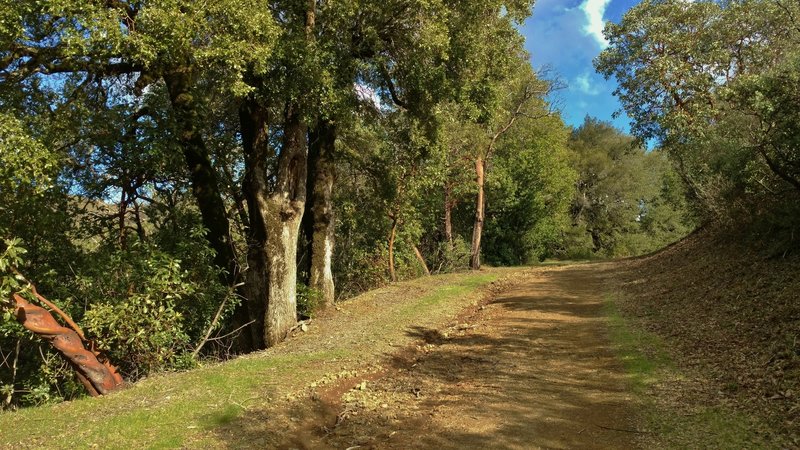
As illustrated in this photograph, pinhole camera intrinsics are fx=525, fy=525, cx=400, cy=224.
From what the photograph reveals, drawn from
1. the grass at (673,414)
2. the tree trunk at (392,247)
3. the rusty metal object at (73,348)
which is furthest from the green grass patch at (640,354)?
the tree trunk at (392,247)

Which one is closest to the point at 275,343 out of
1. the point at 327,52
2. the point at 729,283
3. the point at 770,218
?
the point at 327,52

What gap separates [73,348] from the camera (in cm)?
878

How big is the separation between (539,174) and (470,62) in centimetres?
2381

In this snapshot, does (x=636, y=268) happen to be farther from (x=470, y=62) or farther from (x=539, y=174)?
(x=539, y=174)

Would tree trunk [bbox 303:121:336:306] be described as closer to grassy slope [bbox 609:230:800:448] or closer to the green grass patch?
the green grass patch

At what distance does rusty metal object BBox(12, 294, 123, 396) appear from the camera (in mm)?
8273

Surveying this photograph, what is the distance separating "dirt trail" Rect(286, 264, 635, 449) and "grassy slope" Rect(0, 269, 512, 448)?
2.06 feet

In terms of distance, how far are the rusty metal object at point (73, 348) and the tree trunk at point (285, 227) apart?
3.73 m

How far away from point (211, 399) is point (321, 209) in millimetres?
7980

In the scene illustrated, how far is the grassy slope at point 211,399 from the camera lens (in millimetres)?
6184

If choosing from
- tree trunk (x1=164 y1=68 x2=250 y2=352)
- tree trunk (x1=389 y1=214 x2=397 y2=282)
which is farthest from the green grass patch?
tree trunk (x1=389 y1=214 x2=397 y2=282)

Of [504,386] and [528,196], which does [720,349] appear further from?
[528,196]

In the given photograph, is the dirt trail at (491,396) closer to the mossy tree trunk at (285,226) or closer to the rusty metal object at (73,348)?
the mossy tree trunk at (285,226)

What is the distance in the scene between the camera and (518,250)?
38.6m
